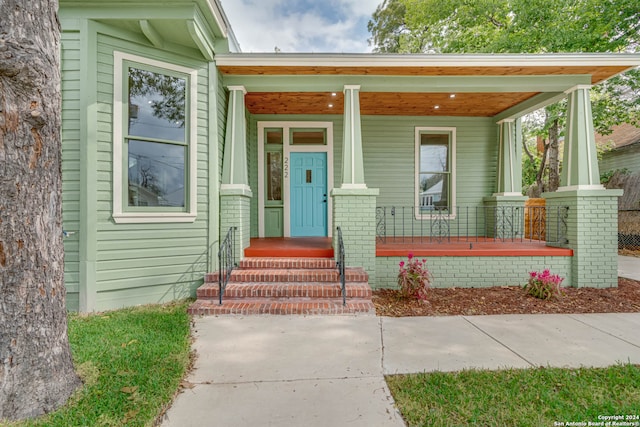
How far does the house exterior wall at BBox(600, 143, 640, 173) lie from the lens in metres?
11.3

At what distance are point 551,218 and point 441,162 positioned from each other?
7.75 ft

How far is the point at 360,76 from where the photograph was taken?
4746mm

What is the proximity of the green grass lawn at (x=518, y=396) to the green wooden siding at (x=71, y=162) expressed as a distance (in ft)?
12.7

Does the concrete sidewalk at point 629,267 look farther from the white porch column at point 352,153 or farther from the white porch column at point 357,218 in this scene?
the white porch column at point 352,153

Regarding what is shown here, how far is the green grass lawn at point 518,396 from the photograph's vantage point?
6.17 ft

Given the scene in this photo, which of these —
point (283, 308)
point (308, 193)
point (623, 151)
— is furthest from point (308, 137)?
point (623, 151)

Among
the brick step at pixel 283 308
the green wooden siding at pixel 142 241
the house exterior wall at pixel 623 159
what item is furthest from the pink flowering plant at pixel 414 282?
the house exterior wall at pixel 623 159

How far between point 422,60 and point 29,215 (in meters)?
4.72

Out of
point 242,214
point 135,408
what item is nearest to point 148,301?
point 242,214

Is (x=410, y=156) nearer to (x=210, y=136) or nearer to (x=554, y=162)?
(x=210, y=136)

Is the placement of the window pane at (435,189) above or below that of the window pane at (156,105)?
below

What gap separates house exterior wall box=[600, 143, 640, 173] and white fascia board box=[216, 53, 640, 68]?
945 cm

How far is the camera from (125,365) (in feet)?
7.99

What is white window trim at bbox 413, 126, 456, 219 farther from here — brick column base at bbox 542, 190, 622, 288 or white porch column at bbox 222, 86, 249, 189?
white porch column at bbox 222, 86, 249, 189
